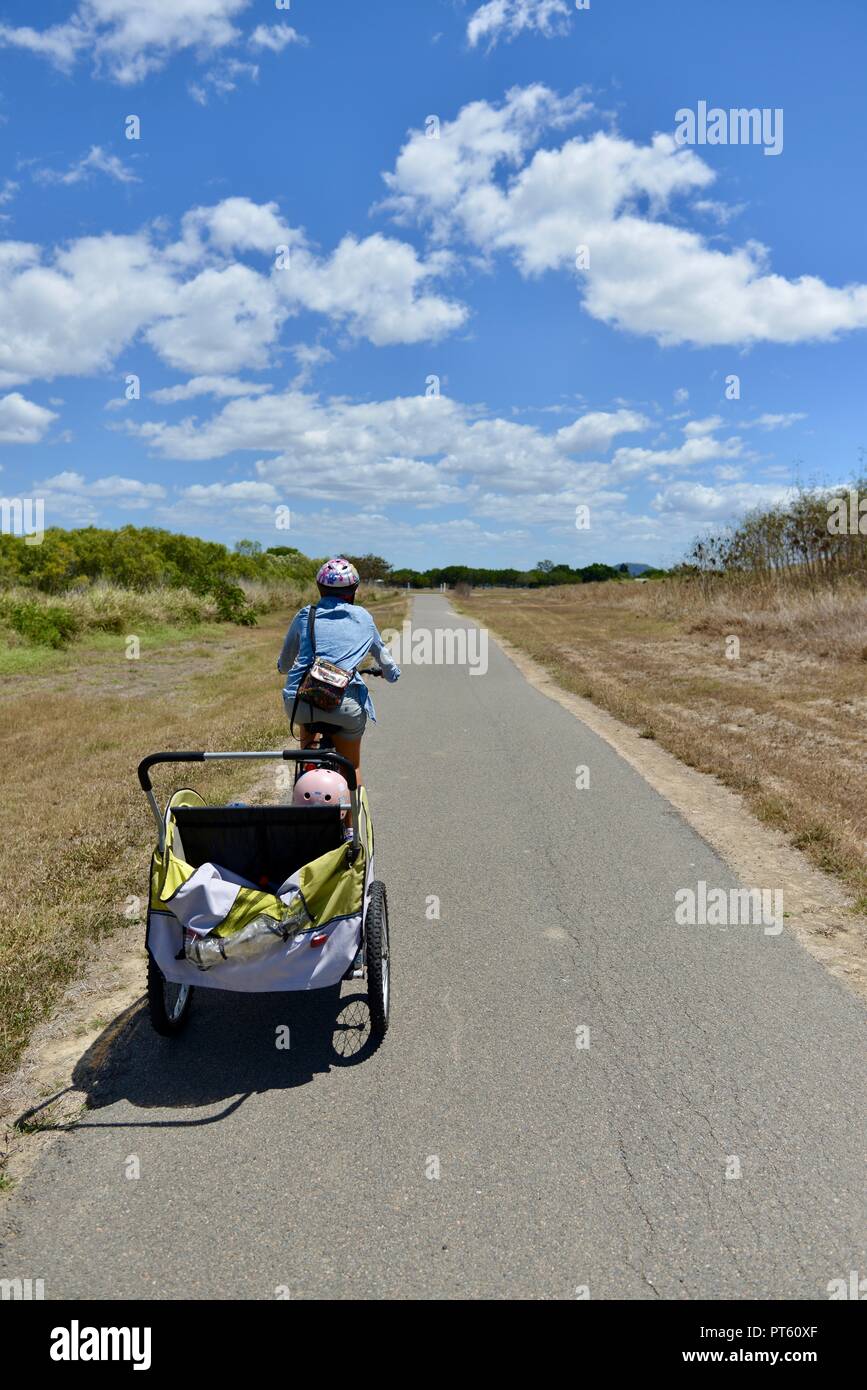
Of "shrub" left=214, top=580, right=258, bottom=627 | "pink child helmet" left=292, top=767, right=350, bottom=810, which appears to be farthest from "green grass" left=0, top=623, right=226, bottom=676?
"pink child helmet" left=292, top=767, right=350, bottom=810

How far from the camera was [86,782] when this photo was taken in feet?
29.0

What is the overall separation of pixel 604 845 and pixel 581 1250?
4150 millimetres

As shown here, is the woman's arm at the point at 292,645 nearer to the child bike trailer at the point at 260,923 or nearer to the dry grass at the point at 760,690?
the child bike trailer at the point at 260,923

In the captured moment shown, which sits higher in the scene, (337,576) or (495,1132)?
(337,576)

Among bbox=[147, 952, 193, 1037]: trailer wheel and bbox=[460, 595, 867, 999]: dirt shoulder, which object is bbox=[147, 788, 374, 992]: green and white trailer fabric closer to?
bbox=[147, 952, 193, 1037]: trailer wheel

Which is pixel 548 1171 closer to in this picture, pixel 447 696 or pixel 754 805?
pixel 754 805

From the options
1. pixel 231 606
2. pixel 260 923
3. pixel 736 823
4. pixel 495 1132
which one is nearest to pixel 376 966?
pixel 260 923

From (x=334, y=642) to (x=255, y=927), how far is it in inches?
77.4

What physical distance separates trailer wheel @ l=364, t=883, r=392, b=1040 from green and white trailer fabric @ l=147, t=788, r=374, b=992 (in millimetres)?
174

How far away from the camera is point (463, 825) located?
7164mm

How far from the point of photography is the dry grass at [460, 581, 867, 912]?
764 cm

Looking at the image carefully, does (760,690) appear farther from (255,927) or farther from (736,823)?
(255,927)

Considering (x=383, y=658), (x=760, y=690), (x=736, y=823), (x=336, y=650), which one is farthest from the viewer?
(x=760, y=690)

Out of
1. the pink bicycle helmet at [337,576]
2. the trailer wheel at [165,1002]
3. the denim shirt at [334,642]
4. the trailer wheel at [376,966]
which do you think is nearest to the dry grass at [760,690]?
the trailer wheel at [376,966]
